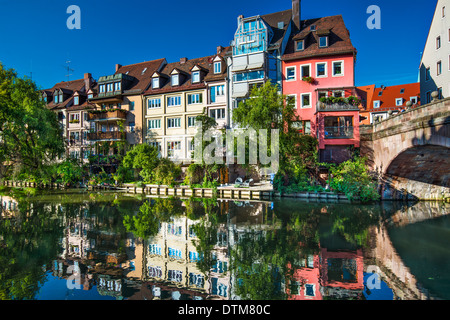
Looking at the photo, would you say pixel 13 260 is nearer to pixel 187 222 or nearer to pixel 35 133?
pixel 187 222

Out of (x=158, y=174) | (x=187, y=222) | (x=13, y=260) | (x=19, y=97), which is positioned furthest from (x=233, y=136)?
(x=19, y=97)

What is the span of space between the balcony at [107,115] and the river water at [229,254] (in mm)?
21496

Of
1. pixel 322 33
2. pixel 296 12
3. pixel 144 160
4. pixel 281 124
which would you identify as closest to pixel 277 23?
pixel 296 12

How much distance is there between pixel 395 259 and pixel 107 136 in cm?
3833

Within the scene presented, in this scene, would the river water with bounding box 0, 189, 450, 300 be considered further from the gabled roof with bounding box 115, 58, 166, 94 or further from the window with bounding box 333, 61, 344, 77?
the gabled roof with bounding box 115, 58, 166, 94

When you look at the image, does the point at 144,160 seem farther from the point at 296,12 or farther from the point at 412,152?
the point at 412,152

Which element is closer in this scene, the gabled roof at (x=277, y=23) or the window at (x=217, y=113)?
the gabled roof at (x=277, y=23)

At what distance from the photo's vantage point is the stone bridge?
16328 mm

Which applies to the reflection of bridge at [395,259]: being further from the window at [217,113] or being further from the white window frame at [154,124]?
the white window frame at [154,124]

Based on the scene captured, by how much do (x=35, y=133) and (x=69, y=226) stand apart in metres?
21.5

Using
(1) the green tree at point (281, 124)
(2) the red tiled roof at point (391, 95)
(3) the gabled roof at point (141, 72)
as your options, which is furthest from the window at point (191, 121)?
(2) the red tiled roof at point (391, 95)

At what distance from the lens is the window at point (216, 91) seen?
35.6 meters

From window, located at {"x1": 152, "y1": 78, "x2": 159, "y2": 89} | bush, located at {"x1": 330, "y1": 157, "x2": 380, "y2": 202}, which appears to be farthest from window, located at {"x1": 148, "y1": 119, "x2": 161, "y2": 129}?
bush, located at {"x1": 330, "y1": 157, "x2": 380, "y2": 202}

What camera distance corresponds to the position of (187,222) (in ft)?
60.0
